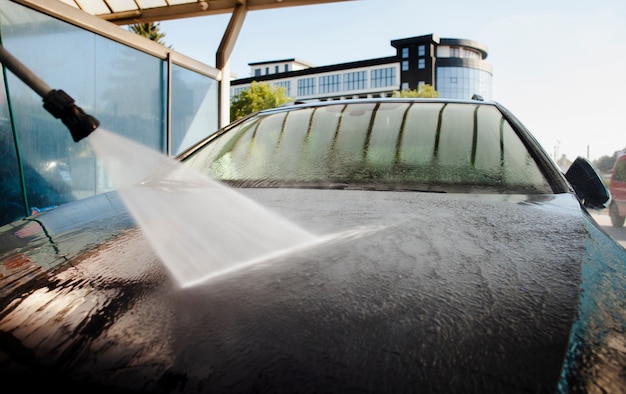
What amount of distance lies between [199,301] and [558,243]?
77 cm

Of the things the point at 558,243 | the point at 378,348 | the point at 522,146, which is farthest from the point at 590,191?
the point at 378,348

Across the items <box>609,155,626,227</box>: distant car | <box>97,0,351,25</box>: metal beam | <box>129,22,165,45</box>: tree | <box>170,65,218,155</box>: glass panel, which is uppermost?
<box>129,22,165,45</box>: tree

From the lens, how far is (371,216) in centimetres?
120

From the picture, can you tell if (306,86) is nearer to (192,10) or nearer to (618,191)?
(618,191)

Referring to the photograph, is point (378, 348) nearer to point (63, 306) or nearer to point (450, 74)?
point (63, 306)

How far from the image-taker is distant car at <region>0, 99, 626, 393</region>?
59 centimetres

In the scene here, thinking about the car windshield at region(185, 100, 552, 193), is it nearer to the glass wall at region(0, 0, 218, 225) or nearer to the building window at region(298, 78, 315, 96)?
the glass wall at region(0, 0, 218, 225)

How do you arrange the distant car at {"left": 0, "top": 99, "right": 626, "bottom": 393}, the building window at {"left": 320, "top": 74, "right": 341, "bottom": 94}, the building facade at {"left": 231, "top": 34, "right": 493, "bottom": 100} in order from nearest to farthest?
the distant car at {"left": 0, "top": 99, "right": 626, "bottom": 393}, the building facade at {"left": 231, "top": 34, "right": 493, "bottom": 100}, the building window at {"left": 320, "top": 74, "right": 341, "bottom": 94}

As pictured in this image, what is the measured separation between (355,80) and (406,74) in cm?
768

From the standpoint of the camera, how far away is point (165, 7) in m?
8.36

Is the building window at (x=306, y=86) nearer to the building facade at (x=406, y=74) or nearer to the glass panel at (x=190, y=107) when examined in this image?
the building facade at (x=406, y=74)

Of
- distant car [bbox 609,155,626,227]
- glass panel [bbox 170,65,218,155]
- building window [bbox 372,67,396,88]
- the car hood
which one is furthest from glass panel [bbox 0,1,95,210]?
building window [bbox 372,67,396,88]

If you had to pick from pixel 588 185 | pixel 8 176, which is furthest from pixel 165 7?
pixel 588 185

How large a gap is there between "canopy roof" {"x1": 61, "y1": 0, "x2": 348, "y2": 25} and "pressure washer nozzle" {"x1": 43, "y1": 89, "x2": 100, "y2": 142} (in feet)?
22.7
